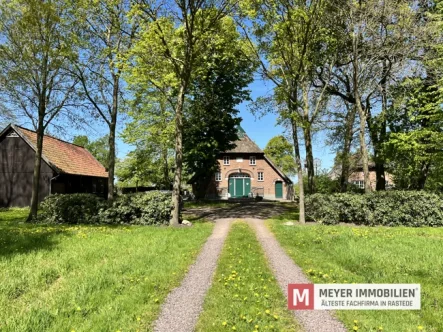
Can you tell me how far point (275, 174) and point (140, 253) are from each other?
35.6 metres

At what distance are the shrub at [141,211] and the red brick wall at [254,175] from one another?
2560 cm

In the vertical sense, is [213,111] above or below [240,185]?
above

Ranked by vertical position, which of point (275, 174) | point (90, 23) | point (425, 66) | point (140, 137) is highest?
point (90, 23)

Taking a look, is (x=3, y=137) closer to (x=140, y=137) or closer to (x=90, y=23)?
(x=140, y=137)

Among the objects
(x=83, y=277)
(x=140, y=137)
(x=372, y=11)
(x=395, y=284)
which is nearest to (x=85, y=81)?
(x=140, y=137)

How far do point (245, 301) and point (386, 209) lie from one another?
14.0 m

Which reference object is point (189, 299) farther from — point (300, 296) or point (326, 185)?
point (326, 185)

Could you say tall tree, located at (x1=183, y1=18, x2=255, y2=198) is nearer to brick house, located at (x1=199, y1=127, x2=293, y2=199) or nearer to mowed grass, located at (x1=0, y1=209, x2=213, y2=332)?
brick house, located at (x1=199, y1=127, x2=293, y2=199)

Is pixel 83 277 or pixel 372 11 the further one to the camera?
pixel 372 11

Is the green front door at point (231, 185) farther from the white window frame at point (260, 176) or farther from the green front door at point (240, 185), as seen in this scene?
the white window frame at point (260, 176)

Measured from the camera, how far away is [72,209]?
17484 millimetres

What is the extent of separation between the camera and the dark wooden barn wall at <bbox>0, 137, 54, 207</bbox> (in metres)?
28.2

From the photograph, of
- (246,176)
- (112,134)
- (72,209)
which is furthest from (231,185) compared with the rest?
(72,209)

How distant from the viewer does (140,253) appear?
886 centimetres
